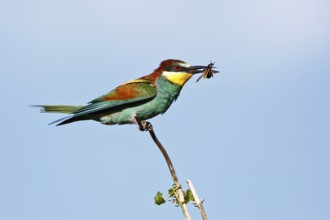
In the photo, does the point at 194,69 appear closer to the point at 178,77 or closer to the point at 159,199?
the point at 178,77

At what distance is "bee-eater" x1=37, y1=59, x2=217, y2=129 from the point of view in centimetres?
506

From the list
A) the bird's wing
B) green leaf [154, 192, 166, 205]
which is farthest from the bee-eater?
green leaf [154, 192, 166, 205]

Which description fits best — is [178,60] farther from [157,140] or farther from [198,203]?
[198,203]

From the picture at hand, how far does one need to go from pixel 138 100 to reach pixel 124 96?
21 centimetres

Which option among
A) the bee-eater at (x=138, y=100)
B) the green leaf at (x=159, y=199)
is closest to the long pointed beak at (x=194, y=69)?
the bee-eater at (x=138, y=100)

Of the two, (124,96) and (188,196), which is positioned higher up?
(124,96)

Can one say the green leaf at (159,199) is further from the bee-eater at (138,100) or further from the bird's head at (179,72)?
the bird's head at (179,72)

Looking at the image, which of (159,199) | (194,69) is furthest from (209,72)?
(159,199)

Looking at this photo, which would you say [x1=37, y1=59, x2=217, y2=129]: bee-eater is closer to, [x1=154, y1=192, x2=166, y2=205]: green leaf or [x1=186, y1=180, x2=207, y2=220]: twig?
[x1=154, y1=192, x2=166, y2=205]: green leaf

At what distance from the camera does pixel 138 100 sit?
5.07m

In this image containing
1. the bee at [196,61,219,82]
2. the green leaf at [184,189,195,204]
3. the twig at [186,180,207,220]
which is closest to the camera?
the twig at [186,180,207,220]

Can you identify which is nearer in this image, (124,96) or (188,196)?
(188,196)

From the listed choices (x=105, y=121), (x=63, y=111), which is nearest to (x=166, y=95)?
(x=105, y=121)

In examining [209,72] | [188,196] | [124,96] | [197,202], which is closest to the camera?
[197,202]
